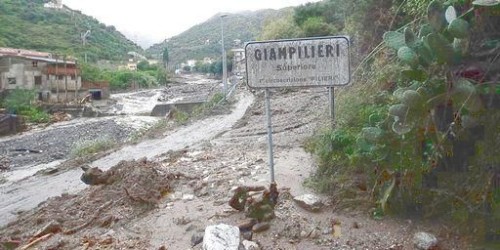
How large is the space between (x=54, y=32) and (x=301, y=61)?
94.6 metres

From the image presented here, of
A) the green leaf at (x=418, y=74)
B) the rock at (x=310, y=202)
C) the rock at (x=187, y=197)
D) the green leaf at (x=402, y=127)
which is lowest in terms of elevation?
the rock at (x=187, y=197)

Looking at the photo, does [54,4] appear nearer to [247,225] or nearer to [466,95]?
[247,225]

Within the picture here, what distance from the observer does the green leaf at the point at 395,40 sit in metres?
4.50

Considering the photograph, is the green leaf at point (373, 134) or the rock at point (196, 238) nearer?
the green leaf at point (373, 134)

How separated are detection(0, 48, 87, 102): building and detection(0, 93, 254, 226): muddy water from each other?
33.8 meters

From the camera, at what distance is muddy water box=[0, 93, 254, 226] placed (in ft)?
33.9

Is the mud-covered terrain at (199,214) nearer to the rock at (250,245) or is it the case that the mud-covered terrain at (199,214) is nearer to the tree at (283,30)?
the rock at (250,245)

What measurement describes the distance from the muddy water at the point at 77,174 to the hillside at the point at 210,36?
158ft

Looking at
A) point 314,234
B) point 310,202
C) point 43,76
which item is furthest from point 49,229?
point 43,76

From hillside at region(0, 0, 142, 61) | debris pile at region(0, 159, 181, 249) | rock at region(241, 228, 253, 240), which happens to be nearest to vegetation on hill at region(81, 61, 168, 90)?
hillside at region(0, 0, 142, 61)

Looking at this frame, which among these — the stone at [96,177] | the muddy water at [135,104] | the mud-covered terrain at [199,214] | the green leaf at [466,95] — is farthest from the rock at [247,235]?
the muddy water at [135,104]

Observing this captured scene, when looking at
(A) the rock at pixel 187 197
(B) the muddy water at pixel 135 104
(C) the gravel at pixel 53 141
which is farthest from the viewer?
(B) the muddy water at pixel 135 104

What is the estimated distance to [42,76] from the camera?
157 ft

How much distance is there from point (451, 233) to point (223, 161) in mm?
4357
